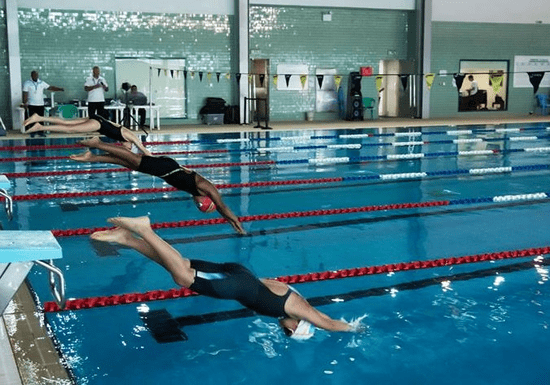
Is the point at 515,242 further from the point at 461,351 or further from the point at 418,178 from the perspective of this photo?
the point at 418,178

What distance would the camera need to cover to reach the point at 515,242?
594cm

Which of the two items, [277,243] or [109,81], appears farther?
[109,81]

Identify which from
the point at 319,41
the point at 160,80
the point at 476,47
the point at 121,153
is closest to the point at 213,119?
the point at 160,80

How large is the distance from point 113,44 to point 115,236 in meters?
16.9

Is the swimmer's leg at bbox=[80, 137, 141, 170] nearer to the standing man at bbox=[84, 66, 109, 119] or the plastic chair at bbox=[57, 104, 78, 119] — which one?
the standing man at bbox=[84, 66, 109, 119]

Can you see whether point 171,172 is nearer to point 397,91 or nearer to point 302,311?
point 302,311

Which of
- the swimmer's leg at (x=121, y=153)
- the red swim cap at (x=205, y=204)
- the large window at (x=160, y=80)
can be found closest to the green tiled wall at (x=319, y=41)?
the large window at (x=160, y=80)

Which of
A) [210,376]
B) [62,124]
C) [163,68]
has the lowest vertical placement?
[210,376]

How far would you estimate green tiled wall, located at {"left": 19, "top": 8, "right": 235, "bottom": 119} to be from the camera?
18094 millimetres

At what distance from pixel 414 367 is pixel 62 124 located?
4.93 metres

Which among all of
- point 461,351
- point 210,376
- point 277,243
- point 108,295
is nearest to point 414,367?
point 461,351

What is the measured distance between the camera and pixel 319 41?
70.9ft

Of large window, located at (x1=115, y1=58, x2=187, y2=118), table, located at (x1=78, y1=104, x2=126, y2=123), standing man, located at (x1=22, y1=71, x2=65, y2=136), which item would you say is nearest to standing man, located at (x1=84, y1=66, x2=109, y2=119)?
table, located at (x1=78, y1=104, x2=126, y2=123)

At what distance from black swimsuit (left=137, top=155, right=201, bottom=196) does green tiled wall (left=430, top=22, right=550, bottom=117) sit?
61.8 ft
